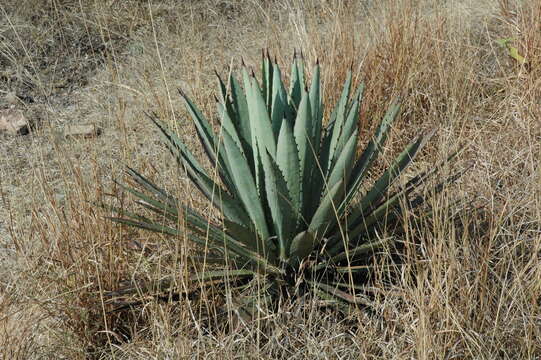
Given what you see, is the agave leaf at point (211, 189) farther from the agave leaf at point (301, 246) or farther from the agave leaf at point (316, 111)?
the agave leaf at point (316, 111)

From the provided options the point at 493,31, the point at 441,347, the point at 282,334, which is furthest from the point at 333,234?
the point at 493,31

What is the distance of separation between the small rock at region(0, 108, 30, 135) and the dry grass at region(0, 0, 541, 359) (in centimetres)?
7

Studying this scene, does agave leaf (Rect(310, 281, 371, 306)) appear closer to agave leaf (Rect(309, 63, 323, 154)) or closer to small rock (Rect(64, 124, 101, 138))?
agave leaf (Rect(309, 63, 323, 154))

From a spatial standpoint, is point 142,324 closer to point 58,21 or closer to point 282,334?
point 282,334

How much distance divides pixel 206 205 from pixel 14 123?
1731 mm

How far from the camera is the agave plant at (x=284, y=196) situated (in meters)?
2.00

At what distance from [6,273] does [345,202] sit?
1.43m

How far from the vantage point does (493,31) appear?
13.9 ft

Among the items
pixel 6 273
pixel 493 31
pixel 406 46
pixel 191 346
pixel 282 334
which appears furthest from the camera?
pixel 493 31

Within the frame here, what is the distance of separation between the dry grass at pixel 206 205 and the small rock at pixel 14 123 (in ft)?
0.23

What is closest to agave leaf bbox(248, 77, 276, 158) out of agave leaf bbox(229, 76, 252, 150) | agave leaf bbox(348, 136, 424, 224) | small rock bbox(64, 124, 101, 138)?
agave leaf bbox(229, 76, 252, 150)

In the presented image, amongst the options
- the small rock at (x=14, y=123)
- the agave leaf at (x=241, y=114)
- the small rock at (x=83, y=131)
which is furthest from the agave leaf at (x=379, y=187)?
the small rock at (x=14, y=123)

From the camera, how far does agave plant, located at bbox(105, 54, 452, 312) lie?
78.9 inches

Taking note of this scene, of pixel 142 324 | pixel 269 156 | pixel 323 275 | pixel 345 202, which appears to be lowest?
pixel 142 324
